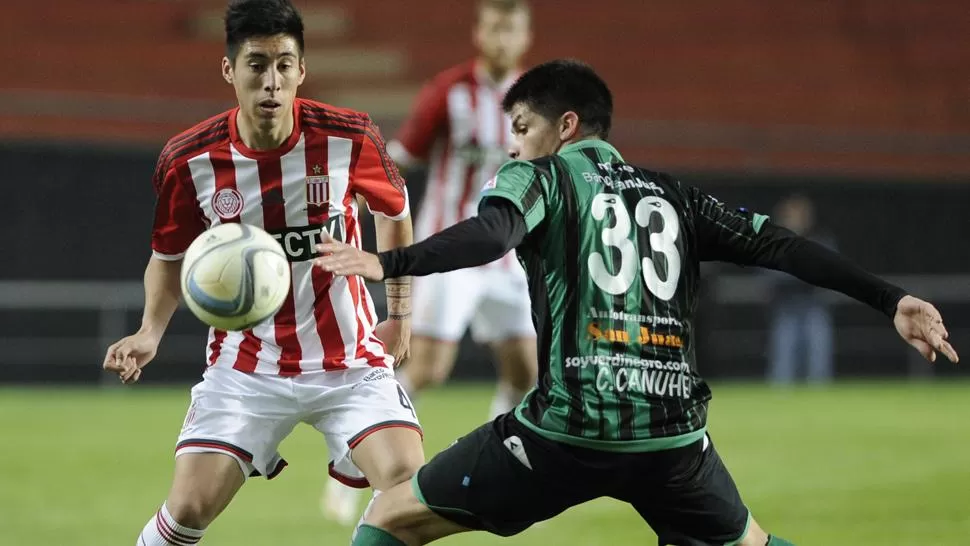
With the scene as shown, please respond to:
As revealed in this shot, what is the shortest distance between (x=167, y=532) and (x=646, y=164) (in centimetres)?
1489

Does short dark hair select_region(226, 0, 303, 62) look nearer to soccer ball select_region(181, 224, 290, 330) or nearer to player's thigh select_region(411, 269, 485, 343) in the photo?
soccer ball select_region(181, 224, 290, 330)

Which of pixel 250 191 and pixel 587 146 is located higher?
pixel 587 146

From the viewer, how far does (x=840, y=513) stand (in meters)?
7.25

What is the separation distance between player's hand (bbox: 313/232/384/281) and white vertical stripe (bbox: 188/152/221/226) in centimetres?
142

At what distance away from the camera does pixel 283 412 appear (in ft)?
15.0

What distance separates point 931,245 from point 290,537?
14.3 meters

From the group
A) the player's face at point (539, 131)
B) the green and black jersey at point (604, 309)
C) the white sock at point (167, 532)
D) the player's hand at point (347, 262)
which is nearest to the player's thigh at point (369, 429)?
the white sock at point (167, 532)

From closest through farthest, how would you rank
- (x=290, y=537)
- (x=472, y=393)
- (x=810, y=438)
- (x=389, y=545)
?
1. (x=389, y=545)
2. (x=290, y=537)
3. (x=810, y=438)
4. (x=472, y=393)

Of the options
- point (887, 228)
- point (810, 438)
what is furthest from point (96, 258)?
point (887, 228)

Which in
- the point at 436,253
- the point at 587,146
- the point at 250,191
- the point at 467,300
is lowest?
the point at 467,300

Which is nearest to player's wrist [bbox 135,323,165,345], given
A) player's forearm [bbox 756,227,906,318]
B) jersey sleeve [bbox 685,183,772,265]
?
jersey sleeve [bbox 685,183,772,265]

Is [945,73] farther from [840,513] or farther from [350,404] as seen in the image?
[350,404]

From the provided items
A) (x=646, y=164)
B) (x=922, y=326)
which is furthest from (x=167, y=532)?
(x=646, y=164)

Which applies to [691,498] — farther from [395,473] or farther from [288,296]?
[288,296]
